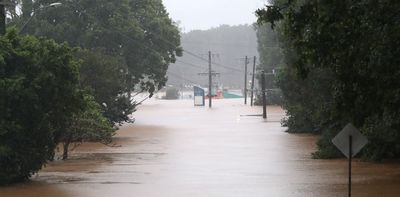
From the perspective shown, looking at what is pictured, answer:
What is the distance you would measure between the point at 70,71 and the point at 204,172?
17.2 feet

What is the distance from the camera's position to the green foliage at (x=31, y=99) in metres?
18.0

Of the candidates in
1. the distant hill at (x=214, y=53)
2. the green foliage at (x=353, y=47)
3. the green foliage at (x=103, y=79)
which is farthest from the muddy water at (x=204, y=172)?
the distant hill at (x=214, y=53)

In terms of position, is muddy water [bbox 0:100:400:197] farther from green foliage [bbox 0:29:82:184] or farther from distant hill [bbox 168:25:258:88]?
distant hill [bbox 168:25:258:88]

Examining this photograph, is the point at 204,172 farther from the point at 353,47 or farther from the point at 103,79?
the point at 103,79

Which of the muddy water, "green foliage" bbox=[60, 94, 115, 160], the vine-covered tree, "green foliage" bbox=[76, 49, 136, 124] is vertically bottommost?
the muddy water

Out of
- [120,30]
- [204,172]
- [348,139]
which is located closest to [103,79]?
[120,30]

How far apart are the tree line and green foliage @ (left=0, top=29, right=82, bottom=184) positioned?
25mm

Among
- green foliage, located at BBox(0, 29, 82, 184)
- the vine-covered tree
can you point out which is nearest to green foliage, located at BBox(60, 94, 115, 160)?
green foliage, located at BBox(0, 29, 82, 184)

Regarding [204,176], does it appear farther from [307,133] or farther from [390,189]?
[307,133]

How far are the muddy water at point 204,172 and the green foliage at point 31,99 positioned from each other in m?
0.74

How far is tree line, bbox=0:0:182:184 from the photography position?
1827 cm

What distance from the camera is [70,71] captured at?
1911 cm

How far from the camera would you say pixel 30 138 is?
18.5 m

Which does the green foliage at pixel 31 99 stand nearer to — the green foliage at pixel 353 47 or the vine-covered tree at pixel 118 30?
the green foliage at pixel 353 47
